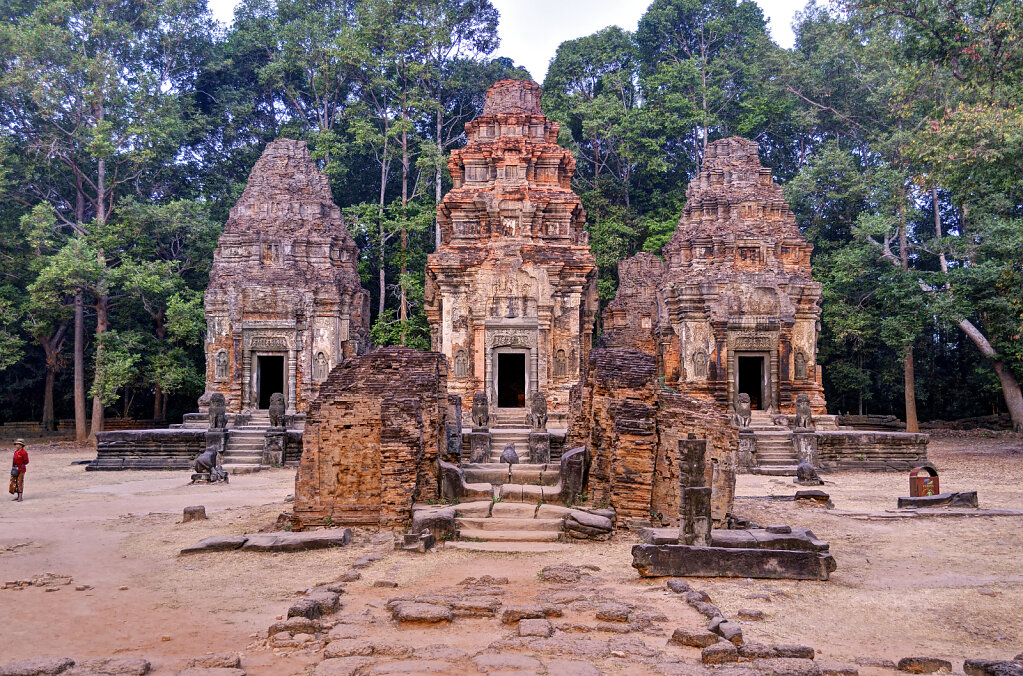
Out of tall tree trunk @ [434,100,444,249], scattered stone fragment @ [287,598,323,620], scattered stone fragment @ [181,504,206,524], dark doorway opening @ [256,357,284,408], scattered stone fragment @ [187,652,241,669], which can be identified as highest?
tall tree trunk @ [434,100,444,249]

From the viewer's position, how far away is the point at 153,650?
18.1 feet

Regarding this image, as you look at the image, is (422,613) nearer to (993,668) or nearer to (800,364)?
(993,668)

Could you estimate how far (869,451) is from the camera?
18484mm

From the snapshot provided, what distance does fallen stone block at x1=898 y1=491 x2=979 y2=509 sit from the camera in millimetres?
11961

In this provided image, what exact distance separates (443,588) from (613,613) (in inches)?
71.0

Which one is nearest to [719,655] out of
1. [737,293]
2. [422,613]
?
[422,613]

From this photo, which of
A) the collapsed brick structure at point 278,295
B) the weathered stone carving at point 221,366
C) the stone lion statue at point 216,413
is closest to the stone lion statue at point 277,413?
the stone lion statue at point 216,413

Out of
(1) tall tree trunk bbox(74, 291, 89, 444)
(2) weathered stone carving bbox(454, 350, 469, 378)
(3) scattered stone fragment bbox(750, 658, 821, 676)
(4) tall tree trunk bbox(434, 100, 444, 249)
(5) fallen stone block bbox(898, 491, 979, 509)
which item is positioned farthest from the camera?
(4) tall tree trunk bbox(434, 100, 444, 249)

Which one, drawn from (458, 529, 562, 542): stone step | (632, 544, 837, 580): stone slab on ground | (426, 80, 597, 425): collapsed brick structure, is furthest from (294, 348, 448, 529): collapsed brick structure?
(426, 80, 597, 425): collapsed brick structure

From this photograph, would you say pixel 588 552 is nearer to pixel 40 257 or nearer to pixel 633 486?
pixel 633 486

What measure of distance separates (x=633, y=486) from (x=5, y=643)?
7082 mm

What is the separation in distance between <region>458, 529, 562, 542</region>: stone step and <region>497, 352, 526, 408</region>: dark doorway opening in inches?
548

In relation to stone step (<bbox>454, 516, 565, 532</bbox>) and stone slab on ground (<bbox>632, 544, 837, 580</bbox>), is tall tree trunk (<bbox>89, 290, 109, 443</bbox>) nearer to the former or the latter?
stone step (<bbox>454, 516, 565, 532</bbox>)

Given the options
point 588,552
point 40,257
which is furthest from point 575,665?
point 40,257
